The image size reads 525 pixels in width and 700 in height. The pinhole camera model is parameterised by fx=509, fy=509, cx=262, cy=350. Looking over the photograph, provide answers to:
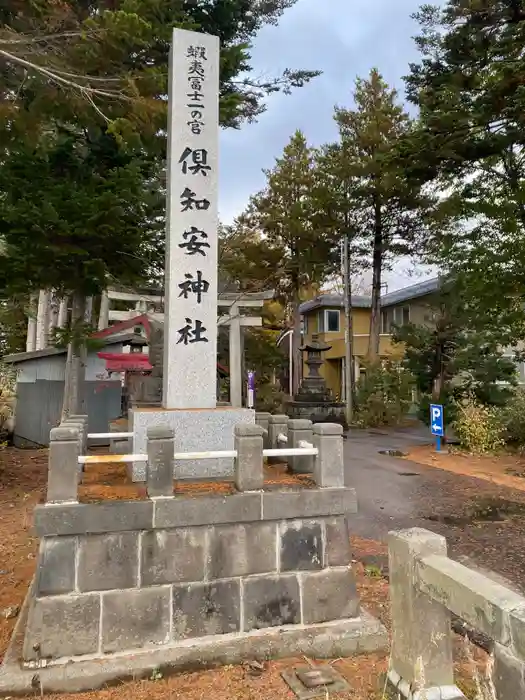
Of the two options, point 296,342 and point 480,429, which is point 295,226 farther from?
point 480,429

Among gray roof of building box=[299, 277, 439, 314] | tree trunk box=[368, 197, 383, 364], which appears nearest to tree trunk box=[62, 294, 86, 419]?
tree trunk box=[368, 197, 383, 364]

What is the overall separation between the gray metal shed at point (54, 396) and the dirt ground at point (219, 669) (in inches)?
267

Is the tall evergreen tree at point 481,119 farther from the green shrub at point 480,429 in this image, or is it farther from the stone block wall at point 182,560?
the stone block wall at point 182,560

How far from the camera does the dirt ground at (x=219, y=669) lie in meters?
3.62

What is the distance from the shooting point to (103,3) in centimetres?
924

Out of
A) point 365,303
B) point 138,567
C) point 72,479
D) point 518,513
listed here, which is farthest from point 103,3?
point 365,303

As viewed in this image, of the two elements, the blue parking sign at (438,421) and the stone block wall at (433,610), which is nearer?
the stone block wall at (433,610)

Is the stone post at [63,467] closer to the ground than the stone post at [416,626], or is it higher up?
higher up

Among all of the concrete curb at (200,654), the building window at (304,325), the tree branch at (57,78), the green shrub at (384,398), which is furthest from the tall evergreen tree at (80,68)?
the building window at (304,325)

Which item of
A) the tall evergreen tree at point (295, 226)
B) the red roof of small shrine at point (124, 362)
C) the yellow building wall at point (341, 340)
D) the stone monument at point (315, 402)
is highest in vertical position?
the tall evergreen tree at point (295, 226)

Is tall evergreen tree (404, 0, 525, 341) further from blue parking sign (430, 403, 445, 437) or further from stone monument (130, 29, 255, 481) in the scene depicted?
stone monument (130, 29, 255, 481)

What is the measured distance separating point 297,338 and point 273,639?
2355cm

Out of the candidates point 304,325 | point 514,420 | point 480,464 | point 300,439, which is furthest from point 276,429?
point 304,325

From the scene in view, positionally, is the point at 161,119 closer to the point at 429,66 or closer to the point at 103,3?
the point at 103,3
